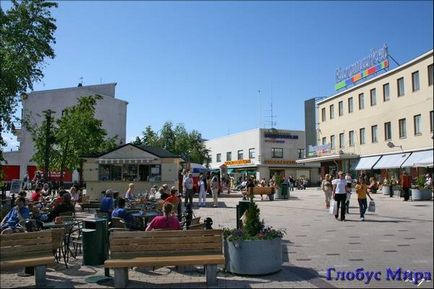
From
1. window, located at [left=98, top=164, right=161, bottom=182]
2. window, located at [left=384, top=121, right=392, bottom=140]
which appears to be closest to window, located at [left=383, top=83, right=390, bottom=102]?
window, located at [left=384, top=121, right=392, bottom=140]

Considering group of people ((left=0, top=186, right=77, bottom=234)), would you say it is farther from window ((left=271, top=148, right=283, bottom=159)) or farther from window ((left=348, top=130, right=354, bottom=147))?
window ((left=271, top=148, right=283, bottom=159))

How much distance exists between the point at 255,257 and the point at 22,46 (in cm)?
1630

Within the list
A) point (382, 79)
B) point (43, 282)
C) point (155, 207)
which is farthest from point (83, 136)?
point (43, 282)

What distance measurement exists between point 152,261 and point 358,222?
9615mm

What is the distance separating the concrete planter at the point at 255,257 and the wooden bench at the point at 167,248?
465 millimetres

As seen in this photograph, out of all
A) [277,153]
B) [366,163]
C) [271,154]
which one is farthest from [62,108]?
[366,163]

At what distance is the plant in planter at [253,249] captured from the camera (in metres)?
7.68

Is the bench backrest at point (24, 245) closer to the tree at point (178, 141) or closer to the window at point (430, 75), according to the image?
the window at point (430, 75)

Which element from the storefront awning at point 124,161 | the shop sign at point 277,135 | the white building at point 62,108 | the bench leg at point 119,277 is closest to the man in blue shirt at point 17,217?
the bench leg at point 119,277

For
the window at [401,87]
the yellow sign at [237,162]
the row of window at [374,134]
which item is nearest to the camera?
the window at [401,87]

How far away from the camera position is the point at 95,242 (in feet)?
28.3

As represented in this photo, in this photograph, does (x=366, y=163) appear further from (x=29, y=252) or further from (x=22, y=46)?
(x=29, y=252)

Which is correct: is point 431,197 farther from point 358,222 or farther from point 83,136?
point 83,136

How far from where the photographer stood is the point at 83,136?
3584 centimetres
